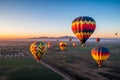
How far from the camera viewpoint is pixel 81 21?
34.9 metres

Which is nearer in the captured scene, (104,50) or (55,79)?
(55,79)

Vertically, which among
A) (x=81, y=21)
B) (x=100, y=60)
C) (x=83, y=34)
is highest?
(x=81, y=21)

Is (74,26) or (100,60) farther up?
(74,26)

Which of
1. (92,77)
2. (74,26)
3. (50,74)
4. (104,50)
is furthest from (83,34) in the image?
(50,74)

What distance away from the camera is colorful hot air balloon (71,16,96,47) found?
35.0 metres

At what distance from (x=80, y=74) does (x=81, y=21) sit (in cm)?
1198

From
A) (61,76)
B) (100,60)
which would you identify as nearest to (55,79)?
(61,76)

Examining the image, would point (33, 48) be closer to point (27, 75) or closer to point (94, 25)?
point (27, 75)

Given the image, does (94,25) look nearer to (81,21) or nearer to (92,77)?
(81,21)

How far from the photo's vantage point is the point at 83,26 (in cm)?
3509

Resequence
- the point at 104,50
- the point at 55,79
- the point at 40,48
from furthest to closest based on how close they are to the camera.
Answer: the point at 40,48
the point at 104,50
the point at 55,79

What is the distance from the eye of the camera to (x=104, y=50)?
37.3 m

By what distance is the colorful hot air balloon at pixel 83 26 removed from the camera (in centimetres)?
3503

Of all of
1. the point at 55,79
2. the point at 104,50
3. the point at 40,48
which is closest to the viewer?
the point at 55,79
